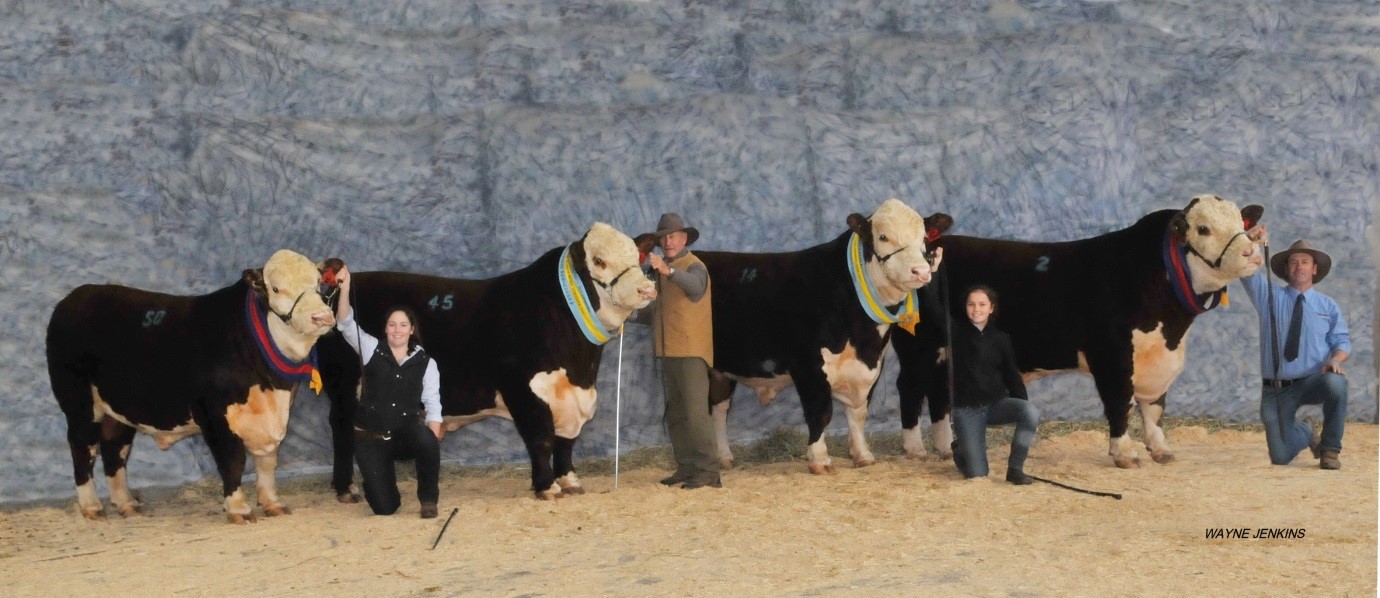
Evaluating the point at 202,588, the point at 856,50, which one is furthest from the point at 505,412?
the point at 856,50

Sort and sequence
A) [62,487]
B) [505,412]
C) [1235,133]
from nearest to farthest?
[505,412], [62,487], [1235,133]

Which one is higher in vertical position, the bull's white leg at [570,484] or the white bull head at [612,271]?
the white bull head at [612,271]

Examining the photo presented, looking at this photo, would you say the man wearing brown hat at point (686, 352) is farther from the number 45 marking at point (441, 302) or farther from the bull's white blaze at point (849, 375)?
the number 45 marking at point (441, 302)

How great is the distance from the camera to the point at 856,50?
9.12 metres

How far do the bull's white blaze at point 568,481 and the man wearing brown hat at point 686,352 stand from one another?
1.56 feet

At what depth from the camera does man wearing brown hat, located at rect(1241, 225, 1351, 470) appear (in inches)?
276

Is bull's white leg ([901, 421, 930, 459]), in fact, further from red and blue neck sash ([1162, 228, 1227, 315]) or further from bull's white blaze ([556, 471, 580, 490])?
bull's white blaze ([556, 471, 580, 490])

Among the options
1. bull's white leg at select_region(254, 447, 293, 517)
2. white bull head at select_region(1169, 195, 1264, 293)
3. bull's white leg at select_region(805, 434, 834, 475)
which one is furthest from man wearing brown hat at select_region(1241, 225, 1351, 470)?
bull's white leg at select_region(254, 447, 293, 517)

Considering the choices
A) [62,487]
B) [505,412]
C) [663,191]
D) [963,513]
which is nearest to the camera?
[963,513]

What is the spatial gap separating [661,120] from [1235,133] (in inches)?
135

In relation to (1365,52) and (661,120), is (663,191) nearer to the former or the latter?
(661,120)

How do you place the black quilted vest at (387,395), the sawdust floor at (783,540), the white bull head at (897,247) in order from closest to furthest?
the sawdust floor at (783,540)
the black quilted vest at (387,395)
the white bull head at (897,247)

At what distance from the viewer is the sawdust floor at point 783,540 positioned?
5062 mm

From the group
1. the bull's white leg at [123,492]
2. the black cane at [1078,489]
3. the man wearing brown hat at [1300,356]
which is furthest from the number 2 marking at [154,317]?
the man wearing brown hat at [1300,356]
